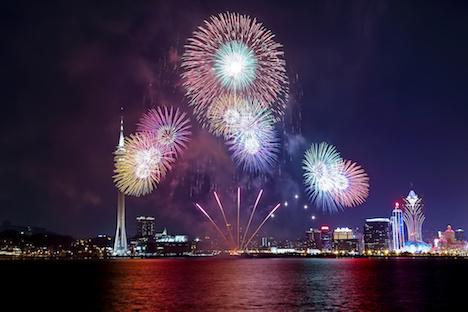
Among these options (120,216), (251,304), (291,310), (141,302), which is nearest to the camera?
(291,310)

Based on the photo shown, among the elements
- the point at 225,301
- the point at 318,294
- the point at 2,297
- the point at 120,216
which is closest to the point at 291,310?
the point at 225,301

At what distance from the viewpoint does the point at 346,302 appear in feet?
155

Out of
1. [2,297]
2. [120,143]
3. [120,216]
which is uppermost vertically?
[120,143]

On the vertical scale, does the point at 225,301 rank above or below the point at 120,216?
below

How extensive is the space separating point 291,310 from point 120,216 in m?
168

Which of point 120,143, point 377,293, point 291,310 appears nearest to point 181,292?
point 291,310

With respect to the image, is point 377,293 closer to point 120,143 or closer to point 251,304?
point 251,304

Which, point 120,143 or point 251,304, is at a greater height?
point 120,143

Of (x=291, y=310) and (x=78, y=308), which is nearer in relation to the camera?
(x=291, y=310)

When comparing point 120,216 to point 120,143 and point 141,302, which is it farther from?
point 141,302

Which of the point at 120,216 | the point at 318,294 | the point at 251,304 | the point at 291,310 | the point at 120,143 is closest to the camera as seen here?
the point at 291,310

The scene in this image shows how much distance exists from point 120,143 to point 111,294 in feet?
374

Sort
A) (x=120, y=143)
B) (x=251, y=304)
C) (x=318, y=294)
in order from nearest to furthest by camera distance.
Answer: (x=251, y=304) → (x=318, y=294) → (x=120, y=143)

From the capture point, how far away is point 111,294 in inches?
2255
